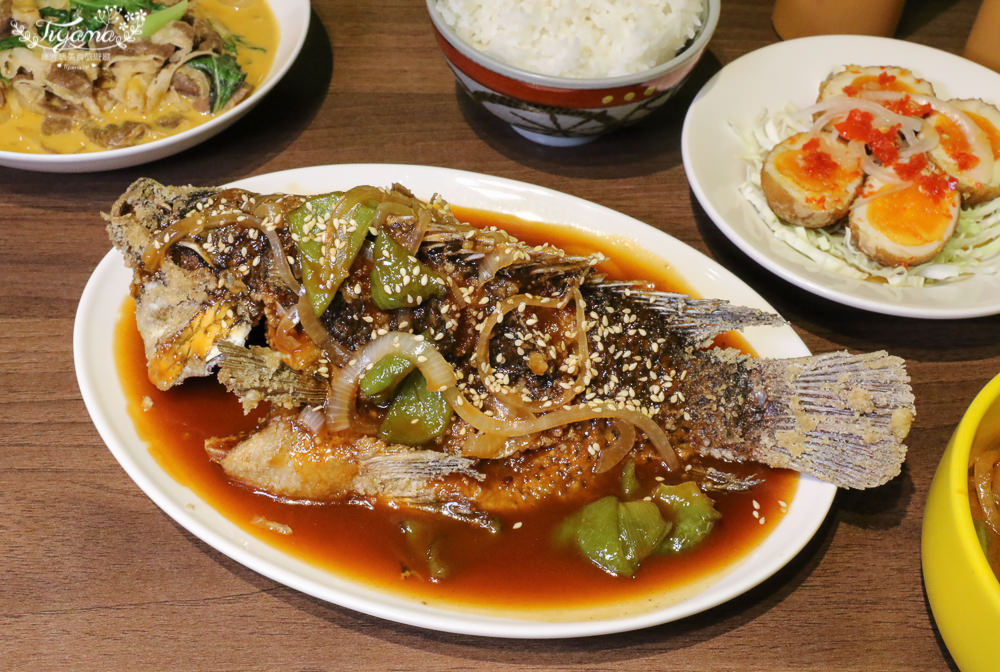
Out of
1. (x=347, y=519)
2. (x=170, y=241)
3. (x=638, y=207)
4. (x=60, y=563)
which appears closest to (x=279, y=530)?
(x=347, y=519)

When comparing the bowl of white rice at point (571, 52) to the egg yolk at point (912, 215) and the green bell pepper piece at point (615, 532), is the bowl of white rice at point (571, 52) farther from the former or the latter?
the green bell pepper piece at point (615, 532)

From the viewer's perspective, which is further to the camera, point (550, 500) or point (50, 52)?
point (50, 52)

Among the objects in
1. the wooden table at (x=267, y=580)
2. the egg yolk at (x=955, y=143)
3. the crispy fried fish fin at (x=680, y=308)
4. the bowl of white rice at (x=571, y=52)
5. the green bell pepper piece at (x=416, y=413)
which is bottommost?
the wooden table at (x=267, y=580)

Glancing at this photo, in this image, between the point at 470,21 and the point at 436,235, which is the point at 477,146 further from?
the point at 436,235

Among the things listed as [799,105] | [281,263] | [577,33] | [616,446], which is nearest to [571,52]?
[577,33]

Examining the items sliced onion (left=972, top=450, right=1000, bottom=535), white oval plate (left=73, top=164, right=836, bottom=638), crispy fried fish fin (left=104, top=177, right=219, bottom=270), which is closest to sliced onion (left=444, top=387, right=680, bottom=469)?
white oval plate (left=73, top=164, right=836, bottom=638)

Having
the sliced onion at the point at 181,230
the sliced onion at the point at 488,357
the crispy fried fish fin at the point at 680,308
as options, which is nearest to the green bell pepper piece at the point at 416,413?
the sliced onion at the point at 488,357

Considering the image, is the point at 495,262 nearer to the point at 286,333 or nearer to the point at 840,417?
the point at 286,333
